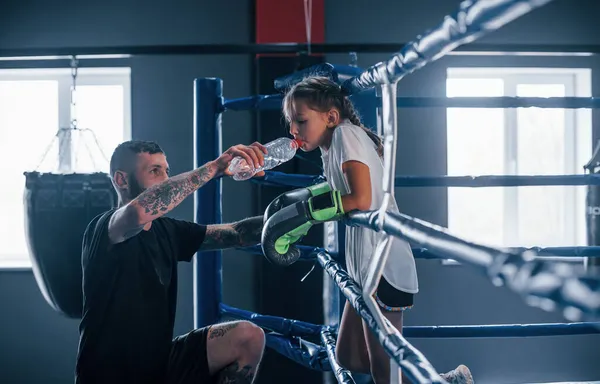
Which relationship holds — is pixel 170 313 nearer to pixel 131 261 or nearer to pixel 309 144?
pixel 131 261

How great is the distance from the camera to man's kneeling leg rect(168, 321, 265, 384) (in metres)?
1.59

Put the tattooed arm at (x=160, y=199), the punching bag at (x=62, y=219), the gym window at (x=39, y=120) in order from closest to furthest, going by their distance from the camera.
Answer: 1. the tattooed arm at (x=160, y=199)
2. the punching bag at (x=62, y=219)
3. the gym window at (x=39, y=120)

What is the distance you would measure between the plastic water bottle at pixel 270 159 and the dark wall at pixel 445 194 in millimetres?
1287

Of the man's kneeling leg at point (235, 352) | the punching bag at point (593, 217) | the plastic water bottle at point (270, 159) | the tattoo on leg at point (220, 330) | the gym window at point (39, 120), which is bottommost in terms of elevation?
the man's kneeling leg at point (235, 352)

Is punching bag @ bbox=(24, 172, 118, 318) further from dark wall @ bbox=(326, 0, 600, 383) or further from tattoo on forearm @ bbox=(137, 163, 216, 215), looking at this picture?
dark wall @ bbox=(326, 0, 600, 383)

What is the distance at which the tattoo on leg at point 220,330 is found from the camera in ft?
5.42

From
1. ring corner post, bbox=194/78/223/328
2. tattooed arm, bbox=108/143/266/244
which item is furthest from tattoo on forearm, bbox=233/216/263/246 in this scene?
tattooed arm, bbox=108/143/266/244

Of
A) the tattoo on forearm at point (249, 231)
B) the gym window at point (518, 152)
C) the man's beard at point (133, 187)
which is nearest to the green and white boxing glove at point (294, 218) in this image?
the tattoo on forearm at point (249, 231)

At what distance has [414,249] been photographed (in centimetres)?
161

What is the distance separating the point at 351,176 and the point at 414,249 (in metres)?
0.55

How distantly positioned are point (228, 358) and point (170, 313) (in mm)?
216

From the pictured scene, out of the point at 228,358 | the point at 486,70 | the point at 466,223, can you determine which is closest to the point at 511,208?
the point at 466,223

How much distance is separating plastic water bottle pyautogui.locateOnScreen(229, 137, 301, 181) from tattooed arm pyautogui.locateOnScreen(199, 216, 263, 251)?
0.18 m

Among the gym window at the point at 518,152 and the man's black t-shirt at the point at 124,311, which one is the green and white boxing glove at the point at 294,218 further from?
the gym window at the point at 518,152
